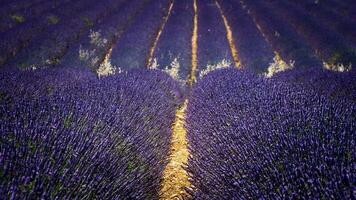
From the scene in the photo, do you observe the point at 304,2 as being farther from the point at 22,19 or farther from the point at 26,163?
the point at 26,163

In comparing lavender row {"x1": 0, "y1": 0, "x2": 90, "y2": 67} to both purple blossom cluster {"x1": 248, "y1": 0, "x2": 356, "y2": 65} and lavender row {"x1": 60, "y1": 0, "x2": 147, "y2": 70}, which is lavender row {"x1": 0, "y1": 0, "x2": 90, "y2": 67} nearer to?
lavender row {"x1": 60, "y1": 0, "x2": 147, "y2": 70}

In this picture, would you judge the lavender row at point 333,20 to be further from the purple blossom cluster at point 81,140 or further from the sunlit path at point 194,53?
the purple blossom cluster at point 81,140

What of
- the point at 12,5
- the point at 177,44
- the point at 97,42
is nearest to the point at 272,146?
the point at 177,44

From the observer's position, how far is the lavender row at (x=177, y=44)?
347 inches

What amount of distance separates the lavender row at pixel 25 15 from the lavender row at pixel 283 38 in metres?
8.22

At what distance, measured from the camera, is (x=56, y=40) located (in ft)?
30.7

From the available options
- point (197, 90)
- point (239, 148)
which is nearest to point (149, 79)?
point (197, 90)

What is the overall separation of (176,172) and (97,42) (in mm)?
6593

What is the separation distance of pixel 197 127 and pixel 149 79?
6.67ft

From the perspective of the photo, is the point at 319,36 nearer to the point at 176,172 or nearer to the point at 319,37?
the point at 319,37

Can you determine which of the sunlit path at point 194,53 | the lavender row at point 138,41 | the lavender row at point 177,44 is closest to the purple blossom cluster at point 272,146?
the sunlit path at point 194,53

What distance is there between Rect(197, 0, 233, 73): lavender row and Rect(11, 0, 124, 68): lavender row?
13.1 ft

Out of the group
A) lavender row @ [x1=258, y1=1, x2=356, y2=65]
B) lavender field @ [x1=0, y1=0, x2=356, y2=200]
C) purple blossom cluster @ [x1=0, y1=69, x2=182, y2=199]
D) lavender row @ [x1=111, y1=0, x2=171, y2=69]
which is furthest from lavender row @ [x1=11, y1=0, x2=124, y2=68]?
lavender row @ [x1=258, y1=1, x2=356, y2=65]

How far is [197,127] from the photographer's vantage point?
4.29 meters
